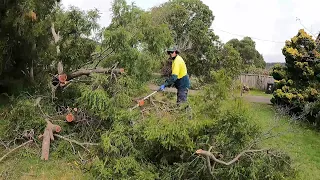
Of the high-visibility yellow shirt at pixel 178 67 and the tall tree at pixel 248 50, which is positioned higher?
the tall tree at pixel 248 50

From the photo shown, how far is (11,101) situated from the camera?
8.02 m

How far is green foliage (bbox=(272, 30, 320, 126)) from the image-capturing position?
11830 millimetres

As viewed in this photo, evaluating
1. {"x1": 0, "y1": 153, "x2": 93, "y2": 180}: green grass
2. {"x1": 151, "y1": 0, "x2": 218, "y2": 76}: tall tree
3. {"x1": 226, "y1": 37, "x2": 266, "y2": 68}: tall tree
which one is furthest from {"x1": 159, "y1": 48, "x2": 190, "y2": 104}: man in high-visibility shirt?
{"x1": 226, "y1": 37, "x2": 266, "y2": 68}: tall tree

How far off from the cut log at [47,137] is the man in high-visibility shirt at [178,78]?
1987 mm

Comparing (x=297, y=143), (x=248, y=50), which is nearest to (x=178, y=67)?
(x=297, y=143)

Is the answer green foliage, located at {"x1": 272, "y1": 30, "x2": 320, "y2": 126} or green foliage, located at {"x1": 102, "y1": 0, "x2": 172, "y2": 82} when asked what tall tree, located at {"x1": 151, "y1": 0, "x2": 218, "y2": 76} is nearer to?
green foliage, located at {"x1": 272, "y1": 30, "x2": 320, "y2": 126}

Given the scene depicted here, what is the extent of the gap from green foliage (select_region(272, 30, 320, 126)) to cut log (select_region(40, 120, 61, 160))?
7.34 metres

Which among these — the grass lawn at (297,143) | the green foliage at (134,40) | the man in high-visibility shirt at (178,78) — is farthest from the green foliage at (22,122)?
the grass lawn at (297,143)

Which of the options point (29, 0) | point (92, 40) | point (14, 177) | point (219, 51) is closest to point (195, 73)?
point (219, 51)

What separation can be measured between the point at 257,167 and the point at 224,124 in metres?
0.65

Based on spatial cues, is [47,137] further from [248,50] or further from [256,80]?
[248,50]

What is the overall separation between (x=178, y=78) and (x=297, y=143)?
2898 mm

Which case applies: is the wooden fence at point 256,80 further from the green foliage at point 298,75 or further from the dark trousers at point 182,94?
the dark trousers at point 182,94

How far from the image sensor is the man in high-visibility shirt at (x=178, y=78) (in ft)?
23.6
